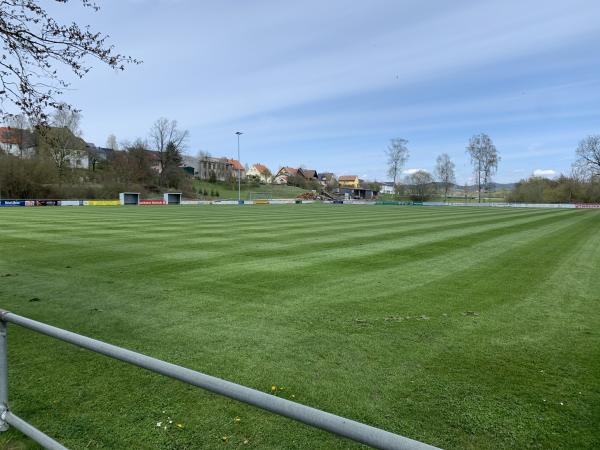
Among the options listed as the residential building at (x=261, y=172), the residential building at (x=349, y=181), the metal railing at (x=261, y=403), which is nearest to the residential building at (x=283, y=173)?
the residential building at (x=261, y=172)

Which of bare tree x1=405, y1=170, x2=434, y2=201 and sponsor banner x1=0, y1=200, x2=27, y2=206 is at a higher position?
bare tree x1=405, y1=170, x2=434, y2=201

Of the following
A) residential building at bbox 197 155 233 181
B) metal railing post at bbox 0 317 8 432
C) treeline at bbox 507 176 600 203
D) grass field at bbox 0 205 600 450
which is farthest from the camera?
residential building at bbox 197 155 233 181

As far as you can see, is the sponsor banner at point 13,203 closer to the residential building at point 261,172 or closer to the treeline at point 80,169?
the treeline at point 80,169

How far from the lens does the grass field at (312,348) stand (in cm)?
351

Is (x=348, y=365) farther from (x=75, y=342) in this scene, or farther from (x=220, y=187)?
(x=220, y=187)

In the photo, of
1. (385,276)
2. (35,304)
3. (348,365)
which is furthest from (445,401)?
(35,304)

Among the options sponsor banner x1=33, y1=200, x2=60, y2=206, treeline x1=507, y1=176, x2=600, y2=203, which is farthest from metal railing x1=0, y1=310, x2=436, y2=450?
treeline x1=507, y1=176, x2=600, y2=203

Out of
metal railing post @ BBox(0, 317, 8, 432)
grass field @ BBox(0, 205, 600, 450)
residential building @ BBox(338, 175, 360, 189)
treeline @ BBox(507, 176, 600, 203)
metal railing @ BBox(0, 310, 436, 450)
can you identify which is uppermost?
residential building @ BBox(338, 175, 360, 189)

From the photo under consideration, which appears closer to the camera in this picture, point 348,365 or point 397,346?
point 348,365

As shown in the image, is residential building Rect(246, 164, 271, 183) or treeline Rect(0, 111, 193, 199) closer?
treeline Rect(0, 111, 193, 199)

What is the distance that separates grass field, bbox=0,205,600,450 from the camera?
11.5ft

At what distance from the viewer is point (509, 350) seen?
17.4ft

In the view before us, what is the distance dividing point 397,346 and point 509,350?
1.46 m

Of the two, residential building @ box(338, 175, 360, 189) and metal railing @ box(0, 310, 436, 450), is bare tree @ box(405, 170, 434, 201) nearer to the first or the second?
residential building @ box(338, 175, 360, 189)
